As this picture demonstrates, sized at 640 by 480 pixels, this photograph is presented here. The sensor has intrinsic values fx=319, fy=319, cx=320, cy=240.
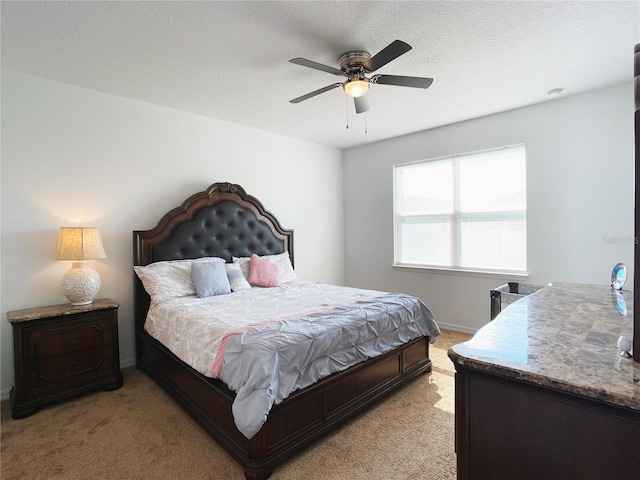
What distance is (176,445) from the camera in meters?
2.01

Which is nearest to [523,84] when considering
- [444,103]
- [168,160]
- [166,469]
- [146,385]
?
[444,103]

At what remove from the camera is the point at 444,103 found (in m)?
3.42

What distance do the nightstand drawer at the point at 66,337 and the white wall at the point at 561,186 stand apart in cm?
369

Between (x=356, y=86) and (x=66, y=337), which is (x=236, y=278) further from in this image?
(x=356, y=86)

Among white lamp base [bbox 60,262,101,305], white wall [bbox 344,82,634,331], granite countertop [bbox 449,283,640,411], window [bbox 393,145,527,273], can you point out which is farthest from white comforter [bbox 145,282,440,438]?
window [bbox 393,145,527,273]

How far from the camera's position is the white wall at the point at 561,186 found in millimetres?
3055

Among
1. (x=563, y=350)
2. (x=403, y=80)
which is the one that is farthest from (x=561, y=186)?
(x=563, y=350)

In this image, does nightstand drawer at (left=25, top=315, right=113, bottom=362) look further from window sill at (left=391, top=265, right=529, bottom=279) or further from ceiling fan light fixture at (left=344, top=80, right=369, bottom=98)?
window sill at (left=391, top=265, right=529, bottom=279)

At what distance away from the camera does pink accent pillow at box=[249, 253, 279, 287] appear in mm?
3619

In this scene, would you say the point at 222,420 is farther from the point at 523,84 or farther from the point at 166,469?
the point at 523,84

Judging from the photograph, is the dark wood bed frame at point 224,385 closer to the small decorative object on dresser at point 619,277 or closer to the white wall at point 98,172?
the white wall at point 98,172

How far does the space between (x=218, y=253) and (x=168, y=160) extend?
1.16 metres

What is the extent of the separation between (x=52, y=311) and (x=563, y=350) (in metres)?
3.25

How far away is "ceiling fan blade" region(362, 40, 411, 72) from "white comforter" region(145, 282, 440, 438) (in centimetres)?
173
